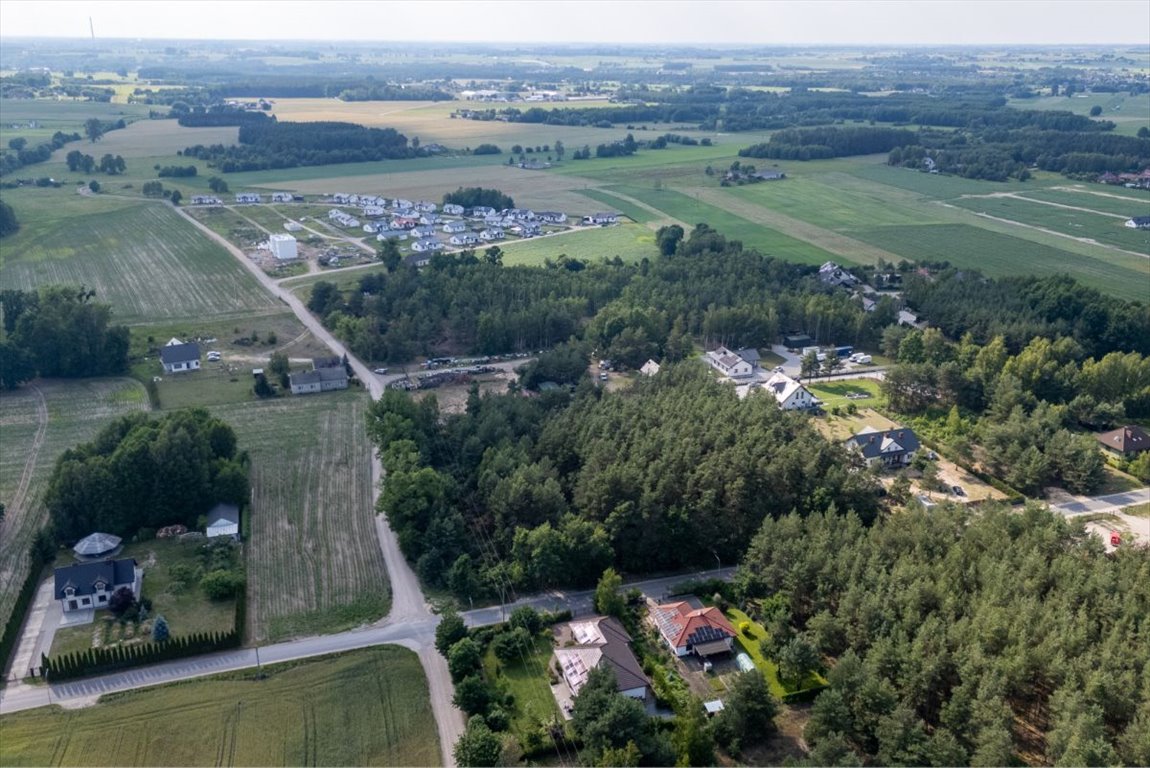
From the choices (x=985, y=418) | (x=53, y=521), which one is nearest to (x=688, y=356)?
(x=985, y=418)

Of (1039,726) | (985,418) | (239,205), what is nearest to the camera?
(1039,726)

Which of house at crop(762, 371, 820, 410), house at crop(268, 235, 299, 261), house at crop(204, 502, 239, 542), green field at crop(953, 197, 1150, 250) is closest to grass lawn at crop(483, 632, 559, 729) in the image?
house at crop(204, 502, 239, 542)

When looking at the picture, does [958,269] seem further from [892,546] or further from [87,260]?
[87,260]

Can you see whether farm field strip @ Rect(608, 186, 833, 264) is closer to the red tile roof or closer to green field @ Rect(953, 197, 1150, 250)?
green field @ Rect(953, 197, 1150, 250)

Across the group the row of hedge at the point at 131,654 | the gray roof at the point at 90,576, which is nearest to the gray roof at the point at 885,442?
the row of hedge at the point at 131,654

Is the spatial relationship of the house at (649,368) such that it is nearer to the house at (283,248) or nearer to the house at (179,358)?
the house at (179,358)

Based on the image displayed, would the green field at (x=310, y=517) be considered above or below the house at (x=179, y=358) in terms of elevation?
below
